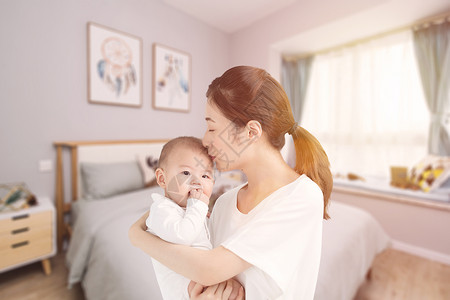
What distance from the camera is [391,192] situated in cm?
247

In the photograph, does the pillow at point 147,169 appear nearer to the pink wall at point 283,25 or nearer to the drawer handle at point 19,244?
the drawer handle at point 19,244

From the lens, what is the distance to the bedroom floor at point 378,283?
1662mm

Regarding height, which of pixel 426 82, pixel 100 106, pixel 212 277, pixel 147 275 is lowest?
pixel 147 275

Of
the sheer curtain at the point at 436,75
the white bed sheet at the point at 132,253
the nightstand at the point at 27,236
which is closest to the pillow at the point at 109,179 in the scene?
the white bed sheet at the point at 132,253

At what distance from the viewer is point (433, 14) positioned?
2.52m

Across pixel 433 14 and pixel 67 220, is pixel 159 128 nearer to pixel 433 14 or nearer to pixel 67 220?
pixel 67 220

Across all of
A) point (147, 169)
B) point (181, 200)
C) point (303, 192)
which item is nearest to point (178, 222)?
point (181, 200)

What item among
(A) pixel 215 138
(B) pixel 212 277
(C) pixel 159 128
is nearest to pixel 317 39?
(C) pixel 159 128

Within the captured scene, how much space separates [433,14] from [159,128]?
3.56m

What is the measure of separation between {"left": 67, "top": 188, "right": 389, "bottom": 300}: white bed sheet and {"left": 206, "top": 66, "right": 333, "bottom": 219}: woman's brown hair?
639mm

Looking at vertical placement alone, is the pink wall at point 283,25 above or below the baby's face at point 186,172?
above

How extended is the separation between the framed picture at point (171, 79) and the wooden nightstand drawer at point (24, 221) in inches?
64.2

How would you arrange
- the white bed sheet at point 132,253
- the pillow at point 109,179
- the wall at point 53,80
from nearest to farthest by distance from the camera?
the white bed sheet at point 132,253
the wall at point 53,80
the pillow at point 109,179

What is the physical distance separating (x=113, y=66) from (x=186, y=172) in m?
2.47
